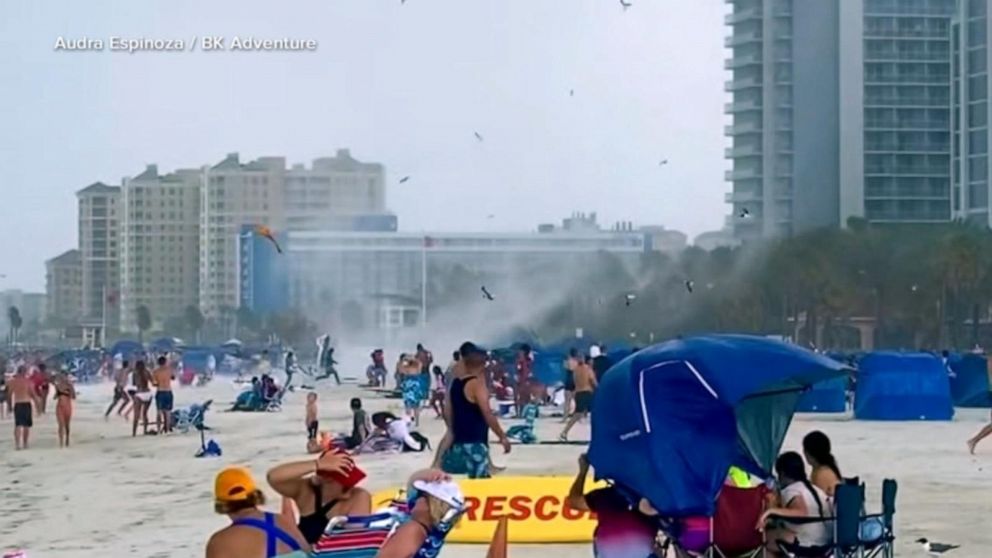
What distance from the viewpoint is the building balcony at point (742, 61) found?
115 m

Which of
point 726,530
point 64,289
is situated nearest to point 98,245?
point 64,289

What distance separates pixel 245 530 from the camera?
18.7 feet

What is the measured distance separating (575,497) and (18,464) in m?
15.6

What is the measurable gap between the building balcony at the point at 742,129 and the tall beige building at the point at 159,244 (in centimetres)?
3718

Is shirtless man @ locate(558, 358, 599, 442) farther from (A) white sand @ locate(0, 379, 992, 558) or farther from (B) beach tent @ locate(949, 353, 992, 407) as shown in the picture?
(B) beach tent @ locate(949, 353, 992, 407)

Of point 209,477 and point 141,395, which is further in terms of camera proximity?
point 141,395

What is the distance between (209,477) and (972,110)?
98817 mm

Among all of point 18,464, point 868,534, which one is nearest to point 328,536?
point 868,534

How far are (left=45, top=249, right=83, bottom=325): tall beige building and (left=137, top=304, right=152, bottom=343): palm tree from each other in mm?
19263

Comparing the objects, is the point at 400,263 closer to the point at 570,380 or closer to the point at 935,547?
the point at 570,380

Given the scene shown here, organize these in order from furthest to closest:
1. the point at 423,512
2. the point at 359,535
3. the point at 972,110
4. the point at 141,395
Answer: the point at 972,110
the point at 141,395
the point at 359,535
the point at 423,512

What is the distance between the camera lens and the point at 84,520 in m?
14.8

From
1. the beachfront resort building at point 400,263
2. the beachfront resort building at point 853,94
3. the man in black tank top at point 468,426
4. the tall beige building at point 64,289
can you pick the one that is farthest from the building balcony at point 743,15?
the man in black tank top at point 468,426

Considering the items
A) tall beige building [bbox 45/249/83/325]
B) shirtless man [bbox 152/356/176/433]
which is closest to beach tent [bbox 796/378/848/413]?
shirtless man [bbox 152/356/176/433]
